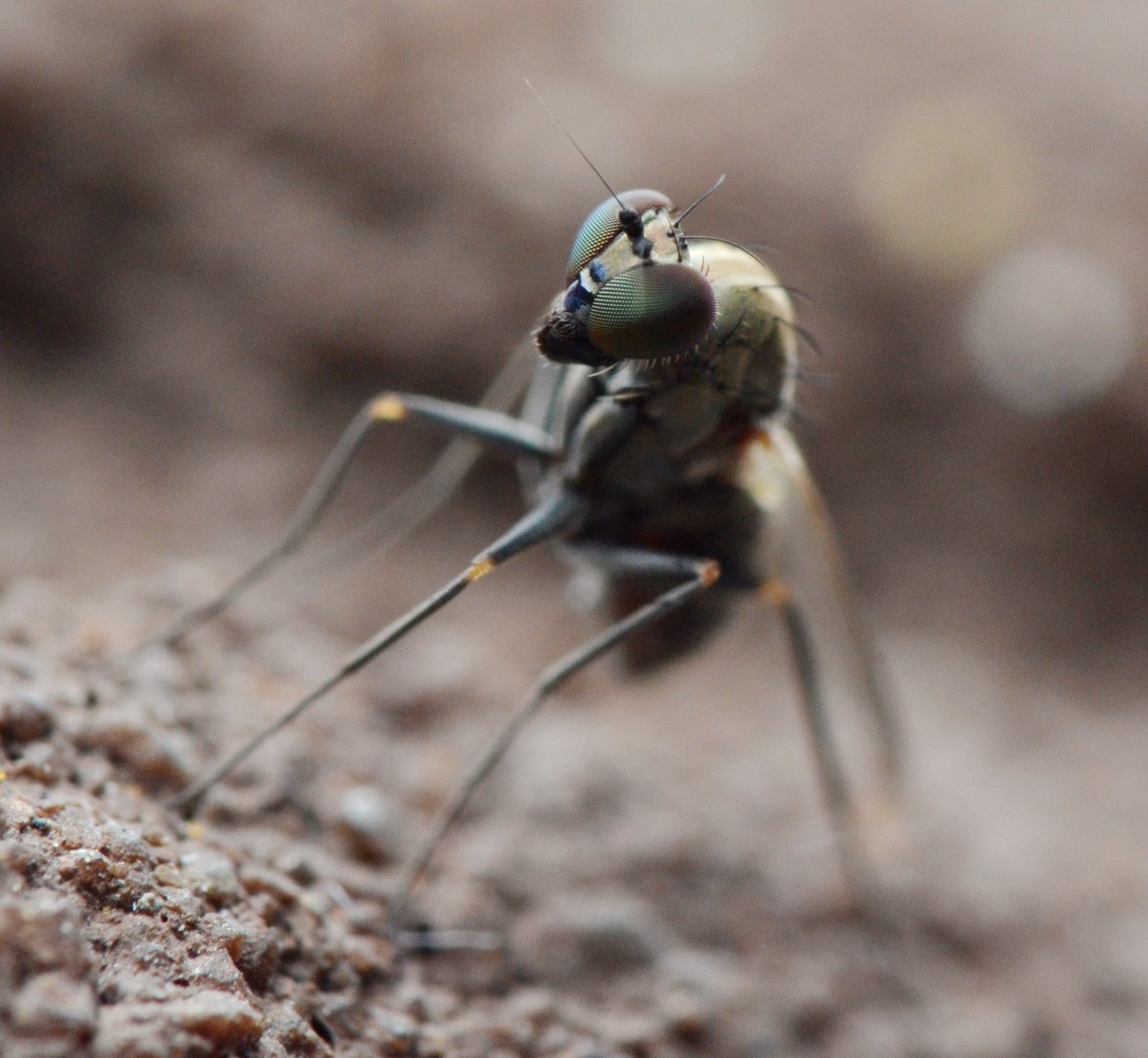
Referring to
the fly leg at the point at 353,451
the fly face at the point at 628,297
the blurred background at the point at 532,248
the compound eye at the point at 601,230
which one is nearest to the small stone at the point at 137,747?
the fly leg at the point at 353,451

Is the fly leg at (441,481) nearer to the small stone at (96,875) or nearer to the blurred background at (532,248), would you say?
the blurred background at (532,248)

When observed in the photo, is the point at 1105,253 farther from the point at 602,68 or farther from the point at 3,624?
the point at 3,624

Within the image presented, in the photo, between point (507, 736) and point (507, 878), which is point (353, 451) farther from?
point (507, 878)

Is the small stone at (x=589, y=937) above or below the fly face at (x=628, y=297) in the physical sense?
below

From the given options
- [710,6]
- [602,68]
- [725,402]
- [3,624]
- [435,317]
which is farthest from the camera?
[710,6]

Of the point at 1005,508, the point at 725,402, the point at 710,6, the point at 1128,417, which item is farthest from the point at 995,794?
the point at 710,6

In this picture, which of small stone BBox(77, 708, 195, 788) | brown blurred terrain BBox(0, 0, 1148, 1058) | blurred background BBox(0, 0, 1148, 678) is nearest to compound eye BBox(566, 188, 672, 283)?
brown blurred terrain BBox(0, 0, 1148, 1058)
